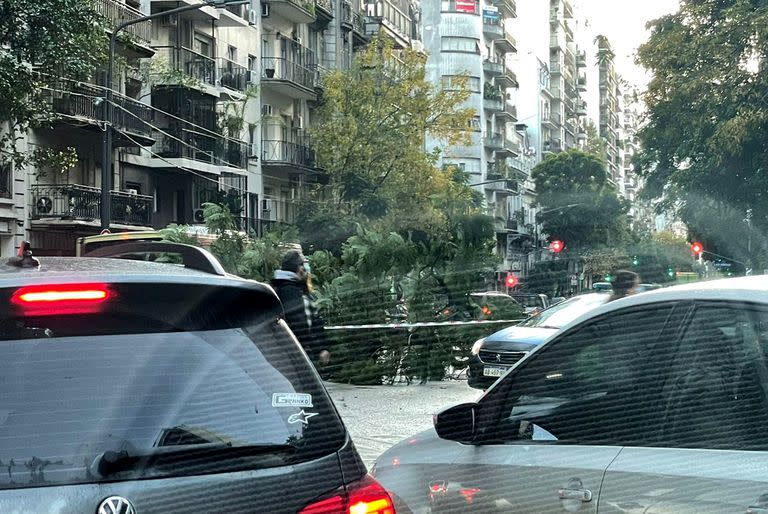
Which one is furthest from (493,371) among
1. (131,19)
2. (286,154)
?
(286,154)

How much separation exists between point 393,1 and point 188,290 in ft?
191

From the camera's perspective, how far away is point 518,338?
14.8 metres

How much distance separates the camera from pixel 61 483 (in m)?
2.48

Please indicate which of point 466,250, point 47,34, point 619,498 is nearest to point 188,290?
point 619,498

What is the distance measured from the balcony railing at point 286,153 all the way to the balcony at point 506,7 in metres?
44.6

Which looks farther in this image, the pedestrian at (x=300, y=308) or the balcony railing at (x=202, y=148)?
the balcony railing at (x=202, y=148)

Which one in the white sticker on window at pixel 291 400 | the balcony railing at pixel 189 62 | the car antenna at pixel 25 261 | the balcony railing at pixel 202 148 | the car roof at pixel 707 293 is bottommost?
the white sticker on window at pixel 291 400

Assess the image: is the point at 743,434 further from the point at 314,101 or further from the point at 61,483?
the point at 314,101

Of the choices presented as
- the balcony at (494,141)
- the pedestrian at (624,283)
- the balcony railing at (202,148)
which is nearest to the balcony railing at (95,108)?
the balcony railing at (202,148)

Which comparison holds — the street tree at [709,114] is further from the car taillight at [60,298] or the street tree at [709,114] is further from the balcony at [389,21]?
the car taillight at [60,298]

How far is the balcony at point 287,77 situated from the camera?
4394 centimetres

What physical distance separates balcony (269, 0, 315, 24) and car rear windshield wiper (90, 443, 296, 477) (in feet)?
138

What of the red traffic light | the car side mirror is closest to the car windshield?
the car side mirror

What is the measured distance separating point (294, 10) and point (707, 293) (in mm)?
42619
